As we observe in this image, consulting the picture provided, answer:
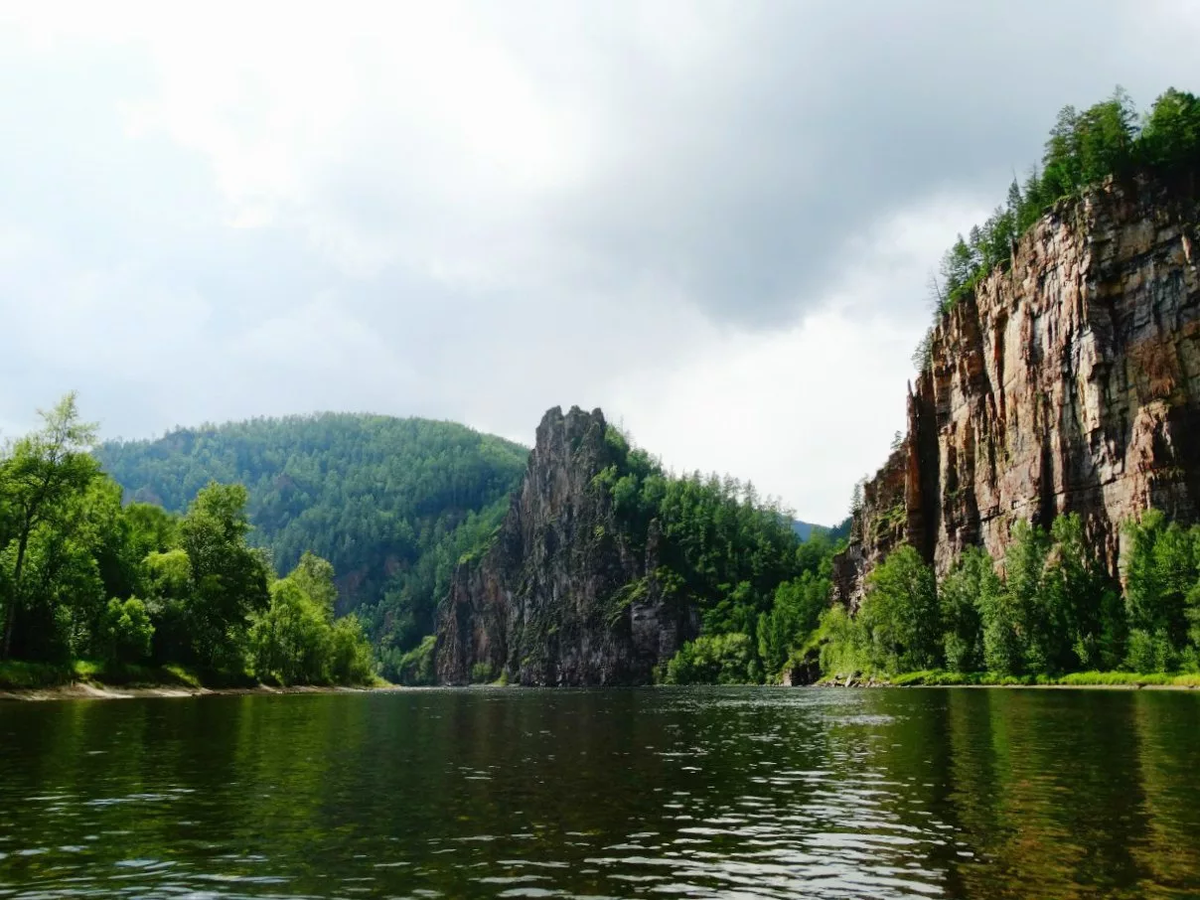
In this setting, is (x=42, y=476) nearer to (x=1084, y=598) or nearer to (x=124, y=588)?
(x=124, y=588)

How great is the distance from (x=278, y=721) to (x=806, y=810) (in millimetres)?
44095

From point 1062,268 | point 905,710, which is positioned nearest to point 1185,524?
point 1062,268

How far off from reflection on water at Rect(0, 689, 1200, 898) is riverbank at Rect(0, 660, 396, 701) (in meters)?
34.1

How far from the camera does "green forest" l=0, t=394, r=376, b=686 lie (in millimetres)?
80438

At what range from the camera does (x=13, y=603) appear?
7525 cm

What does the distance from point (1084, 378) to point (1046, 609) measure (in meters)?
35.6

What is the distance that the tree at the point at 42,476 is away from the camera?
7994 centimetres

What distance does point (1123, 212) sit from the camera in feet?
427

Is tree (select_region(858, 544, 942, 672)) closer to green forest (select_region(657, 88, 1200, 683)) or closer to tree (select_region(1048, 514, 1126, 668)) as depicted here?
green forest (select_region(657, 88, 1200, 683))

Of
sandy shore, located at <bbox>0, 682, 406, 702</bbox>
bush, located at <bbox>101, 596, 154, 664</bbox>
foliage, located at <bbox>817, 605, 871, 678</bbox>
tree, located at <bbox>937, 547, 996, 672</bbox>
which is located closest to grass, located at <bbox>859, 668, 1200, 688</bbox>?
tree, located at <bbox>937, 547, 996, 672</bbox>

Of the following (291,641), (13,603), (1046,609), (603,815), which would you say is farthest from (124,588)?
(1046,609)

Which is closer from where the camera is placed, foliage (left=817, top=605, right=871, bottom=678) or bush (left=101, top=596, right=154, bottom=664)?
bush (left=101, top=596, right=154, bottom=664)

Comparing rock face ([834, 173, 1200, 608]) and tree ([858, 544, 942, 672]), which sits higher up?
rock face ([834, 173, 1200, 608])

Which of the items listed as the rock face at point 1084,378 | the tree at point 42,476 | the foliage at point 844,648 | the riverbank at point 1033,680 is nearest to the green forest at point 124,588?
the tree at point 42,476
